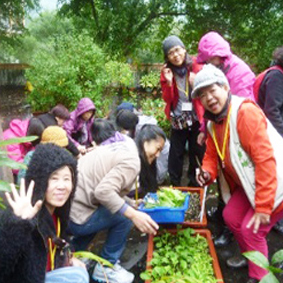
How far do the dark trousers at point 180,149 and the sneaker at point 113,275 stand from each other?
5.42 feet

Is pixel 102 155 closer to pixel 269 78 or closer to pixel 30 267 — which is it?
pixel 30 267

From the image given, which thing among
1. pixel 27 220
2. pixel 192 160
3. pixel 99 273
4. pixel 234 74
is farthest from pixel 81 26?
pixel 27 220

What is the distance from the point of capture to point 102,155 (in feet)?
8.36

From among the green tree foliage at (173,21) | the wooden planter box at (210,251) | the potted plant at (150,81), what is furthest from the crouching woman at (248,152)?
the potted plant at (150,81)

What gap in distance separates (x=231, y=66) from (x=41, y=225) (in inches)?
85.6

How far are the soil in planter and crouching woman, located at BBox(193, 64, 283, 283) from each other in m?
0.69

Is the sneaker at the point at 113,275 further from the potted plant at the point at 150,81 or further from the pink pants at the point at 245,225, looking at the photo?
the potted plant at the point at 150,81

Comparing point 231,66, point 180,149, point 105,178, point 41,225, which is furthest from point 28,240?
point 180,149

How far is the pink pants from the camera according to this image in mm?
2395

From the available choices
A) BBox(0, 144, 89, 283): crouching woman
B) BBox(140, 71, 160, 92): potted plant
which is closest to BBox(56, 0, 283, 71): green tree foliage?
BBox(140, 71, 160, 92): potted plant

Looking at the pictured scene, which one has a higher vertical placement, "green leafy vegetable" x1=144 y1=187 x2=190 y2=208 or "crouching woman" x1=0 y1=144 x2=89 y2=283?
"crouching woman" x1=0 y1=144 x2=89 y2=283

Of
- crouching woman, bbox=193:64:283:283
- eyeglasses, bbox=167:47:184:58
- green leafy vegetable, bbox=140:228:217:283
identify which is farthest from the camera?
eyeglasses, bbox=167:47:184:58

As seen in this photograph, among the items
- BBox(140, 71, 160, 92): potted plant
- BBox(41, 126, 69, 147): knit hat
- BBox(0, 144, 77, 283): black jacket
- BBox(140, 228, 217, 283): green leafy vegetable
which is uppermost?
BBox(140, 71, 160, 92): potted plant

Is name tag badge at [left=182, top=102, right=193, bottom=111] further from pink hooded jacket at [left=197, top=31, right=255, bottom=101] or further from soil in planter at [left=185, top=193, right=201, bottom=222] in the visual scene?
soil in planter at [left=185, top=193, right=201, bottom=222]
